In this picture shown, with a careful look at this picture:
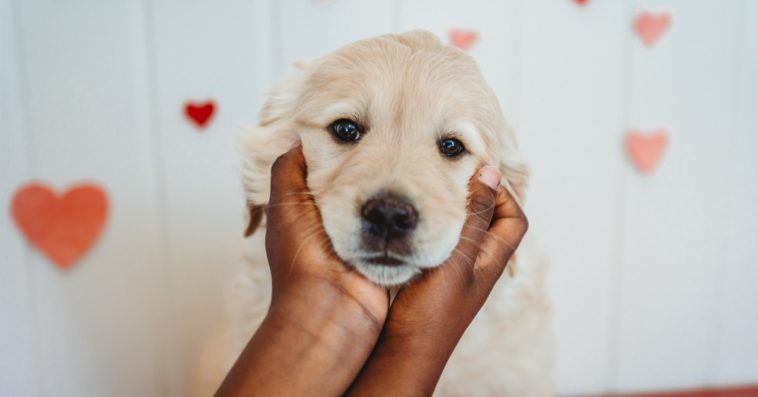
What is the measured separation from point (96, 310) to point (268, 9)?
108 centimetres

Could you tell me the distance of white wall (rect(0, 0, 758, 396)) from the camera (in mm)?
1441

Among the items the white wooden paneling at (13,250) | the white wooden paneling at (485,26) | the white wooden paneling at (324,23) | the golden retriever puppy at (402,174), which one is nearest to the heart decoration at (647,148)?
the white wooden paneling at (485,26)

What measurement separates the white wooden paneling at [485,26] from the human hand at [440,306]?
60cm

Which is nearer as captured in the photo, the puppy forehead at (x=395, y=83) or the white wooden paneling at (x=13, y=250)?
the puppy forehead at (x=395, y=83)

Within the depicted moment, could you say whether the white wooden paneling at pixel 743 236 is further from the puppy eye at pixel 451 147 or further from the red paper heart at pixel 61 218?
the red paper heart at pixel 61 218

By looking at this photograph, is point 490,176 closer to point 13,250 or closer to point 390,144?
point 390,144

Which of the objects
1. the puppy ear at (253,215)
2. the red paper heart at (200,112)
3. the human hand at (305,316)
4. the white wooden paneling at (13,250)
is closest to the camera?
the human hand at (305,316)

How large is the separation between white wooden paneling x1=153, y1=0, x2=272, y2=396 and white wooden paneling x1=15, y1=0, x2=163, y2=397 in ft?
0.19

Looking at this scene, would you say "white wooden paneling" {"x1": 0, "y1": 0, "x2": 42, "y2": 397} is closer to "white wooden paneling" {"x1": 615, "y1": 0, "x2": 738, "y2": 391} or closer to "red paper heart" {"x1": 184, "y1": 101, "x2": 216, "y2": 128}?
"red paper heart" {"x1": 184, "y1": 101, "x2": 216, "y2": 128}

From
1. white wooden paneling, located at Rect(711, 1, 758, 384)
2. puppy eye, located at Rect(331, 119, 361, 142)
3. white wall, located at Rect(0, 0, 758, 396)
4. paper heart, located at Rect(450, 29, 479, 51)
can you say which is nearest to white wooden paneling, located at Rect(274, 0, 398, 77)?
white wall, located at Rect(0, 0, 758, 396)

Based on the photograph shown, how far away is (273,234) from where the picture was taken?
3.06 feet

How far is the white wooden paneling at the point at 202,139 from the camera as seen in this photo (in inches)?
57.1

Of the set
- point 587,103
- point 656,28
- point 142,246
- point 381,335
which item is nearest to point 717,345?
point 587,103

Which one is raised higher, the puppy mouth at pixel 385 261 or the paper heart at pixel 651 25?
the paper heart at pixel 651 25
